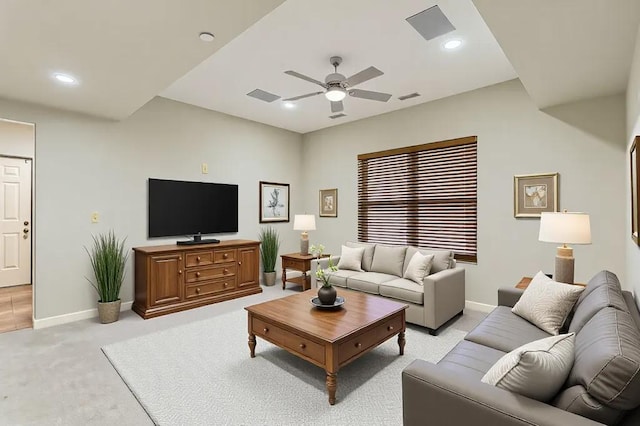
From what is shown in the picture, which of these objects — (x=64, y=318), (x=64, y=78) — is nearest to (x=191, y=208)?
(x=64, y=318)

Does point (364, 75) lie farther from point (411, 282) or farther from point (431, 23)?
point (411, 282)

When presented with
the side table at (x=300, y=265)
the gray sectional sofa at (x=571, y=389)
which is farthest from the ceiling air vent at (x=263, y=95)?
the gray sectional sofa at (x=571, y=389)

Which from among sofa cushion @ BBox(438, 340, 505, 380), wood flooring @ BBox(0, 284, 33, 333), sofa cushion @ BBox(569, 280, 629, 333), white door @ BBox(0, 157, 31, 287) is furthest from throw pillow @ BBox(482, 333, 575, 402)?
white door @ BBox(0, 157, 31, 287)

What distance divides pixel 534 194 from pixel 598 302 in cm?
228

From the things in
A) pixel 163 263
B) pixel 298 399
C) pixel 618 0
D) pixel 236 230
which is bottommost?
pixel 298 399

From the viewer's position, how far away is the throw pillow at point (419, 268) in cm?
384

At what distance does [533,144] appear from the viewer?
3.81m

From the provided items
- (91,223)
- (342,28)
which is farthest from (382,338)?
(91,223)

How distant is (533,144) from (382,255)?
2221 millimetres

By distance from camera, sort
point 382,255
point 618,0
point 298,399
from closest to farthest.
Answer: point 618,0 → point 298,399 → point 382,255

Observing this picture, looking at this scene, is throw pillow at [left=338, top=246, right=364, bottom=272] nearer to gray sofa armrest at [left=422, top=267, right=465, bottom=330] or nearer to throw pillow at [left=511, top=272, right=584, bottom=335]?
gray sofa armrest at [left=422, top=267, right=465, bottom=330]

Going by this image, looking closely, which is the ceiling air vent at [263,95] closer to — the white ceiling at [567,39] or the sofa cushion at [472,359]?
the white ceiling at [567,39]

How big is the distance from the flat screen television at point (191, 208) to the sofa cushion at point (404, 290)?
8.67 feet

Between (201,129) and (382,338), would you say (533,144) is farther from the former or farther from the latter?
(201,129)
